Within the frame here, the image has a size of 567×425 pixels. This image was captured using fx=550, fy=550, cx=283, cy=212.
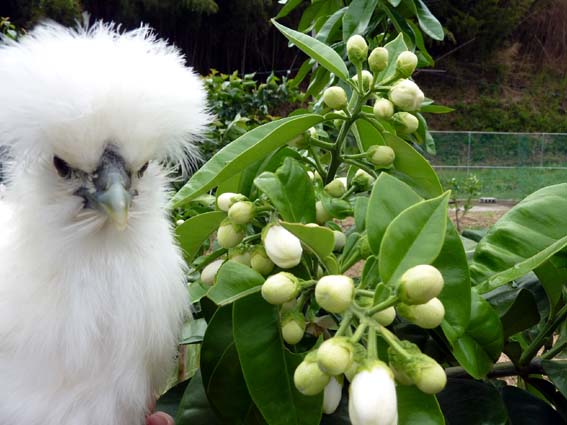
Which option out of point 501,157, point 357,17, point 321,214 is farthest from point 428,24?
point 501,157

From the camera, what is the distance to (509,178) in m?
7.24

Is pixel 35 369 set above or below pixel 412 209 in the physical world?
below

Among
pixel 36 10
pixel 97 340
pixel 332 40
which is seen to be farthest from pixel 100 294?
pixel 36 10

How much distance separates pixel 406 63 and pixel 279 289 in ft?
0.82

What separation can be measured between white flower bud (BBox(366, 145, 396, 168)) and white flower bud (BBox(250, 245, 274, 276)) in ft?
0.46

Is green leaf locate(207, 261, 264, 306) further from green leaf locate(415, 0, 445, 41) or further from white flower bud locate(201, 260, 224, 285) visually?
green leaf locate(415, 0, 445, 41)

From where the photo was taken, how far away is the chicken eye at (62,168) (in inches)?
22.1

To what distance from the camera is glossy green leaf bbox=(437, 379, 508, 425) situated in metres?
0.45

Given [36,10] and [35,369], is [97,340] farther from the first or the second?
[36,10]

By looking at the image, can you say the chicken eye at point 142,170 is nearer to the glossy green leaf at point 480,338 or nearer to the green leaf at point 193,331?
the green leaf at point 193,331

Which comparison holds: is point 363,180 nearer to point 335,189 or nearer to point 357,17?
point 335,189

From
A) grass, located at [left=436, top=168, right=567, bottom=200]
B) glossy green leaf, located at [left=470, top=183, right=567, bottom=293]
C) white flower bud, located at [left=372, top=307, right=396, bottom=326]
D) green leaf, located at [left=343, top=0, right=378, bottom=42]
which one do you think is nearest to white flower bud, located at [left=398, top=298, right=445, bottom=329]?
white flower bud, located at [left=372, top=307, right=396, bottom=326]

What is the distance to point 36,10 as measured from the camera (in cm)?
736

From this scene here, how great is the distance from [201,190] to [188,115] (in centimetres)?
16
